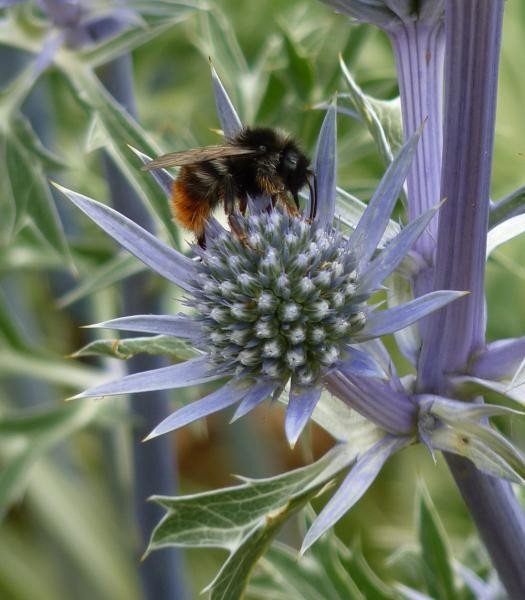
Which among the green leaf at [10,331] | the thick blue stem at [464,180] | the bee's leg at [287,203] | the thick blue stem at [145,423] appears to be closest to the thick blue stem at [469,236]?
the thick blue stem at [464,180]

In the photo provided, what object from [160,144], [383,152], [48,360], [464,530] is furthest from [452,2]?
[464,530]

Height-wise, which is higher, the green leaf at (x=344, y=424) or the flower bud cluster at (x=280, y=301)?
the flower bud cluster at (x=280, y=301)

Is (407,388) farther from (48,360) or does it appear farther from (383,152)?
(48,360)

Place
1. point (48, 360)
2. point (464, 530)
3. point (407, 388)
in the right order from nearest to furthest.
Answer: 1. point (407, 388)
2. point (48, 360)
3. point (464, 530)

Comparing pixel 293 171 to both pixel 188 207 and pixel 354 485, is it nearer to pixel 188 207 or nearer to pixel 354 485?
pixel 188 207

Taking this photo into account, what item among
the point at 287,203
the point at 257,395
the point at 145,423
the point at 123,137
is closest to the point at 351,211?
the point at 287,203

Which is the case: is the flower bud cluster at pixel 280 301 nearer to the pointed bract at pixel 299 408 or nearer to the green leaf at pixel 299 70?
the pointed bract at pixel 299 408

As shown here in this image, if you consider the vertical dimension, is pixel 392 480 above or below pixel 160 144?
below
